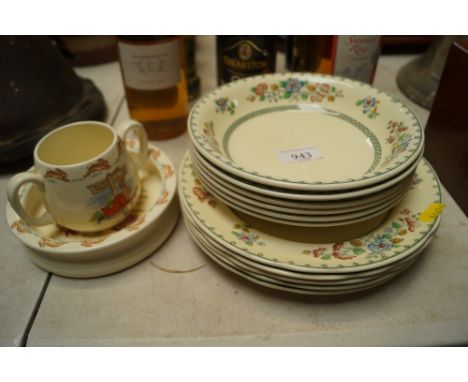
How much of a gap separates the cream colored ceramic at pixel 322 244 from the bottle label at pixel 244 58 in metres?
0.30

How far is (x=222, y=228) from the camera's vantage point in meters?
0.45

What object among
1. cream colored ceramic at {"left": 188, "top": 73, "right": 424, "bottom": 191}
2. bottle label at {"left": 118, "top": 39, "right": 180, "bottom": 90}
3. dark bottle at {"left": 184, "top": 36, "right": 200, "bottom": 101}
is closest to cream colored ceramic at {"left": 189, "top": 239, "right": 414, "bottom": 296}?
cream colored ceramic at {"left": 188, "top": 73, "right": 424, "bottom": 191}

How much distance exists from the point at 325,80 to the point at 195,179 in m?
0.26

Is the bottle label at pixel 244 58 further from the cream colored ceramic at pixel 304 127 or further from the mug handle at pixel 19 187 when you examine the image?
the mug handle at pixel 19 187

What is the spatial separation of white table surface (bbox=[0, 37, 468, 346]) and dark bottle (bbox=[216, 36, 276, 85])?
1.17ft

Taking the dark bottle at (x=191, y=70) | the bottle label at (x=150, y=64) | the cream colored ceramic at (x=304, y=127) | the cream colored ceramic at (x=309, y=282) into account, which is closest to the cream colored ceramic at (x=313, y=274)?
the cream colored ceramic at (x=309, y=282)

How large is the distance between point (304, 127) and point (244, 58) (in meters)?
0.21

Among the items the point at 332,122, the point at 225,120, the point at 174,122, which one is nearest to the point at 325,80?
the point at 332,122

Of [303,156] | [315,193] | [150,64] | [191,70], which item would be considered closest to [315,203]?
[315,193]

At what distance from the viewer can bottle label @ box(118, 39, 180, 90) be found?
2.02 ft

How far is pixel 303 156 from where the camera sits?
0.52 meters

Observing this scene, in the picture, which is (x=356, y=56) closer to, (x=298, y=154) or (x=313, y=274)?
(x=298, y=154)

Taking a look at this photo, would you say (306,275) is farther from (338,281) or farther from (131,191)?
(131,191)

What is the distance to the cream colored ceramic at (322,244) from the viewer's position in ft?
1.30
